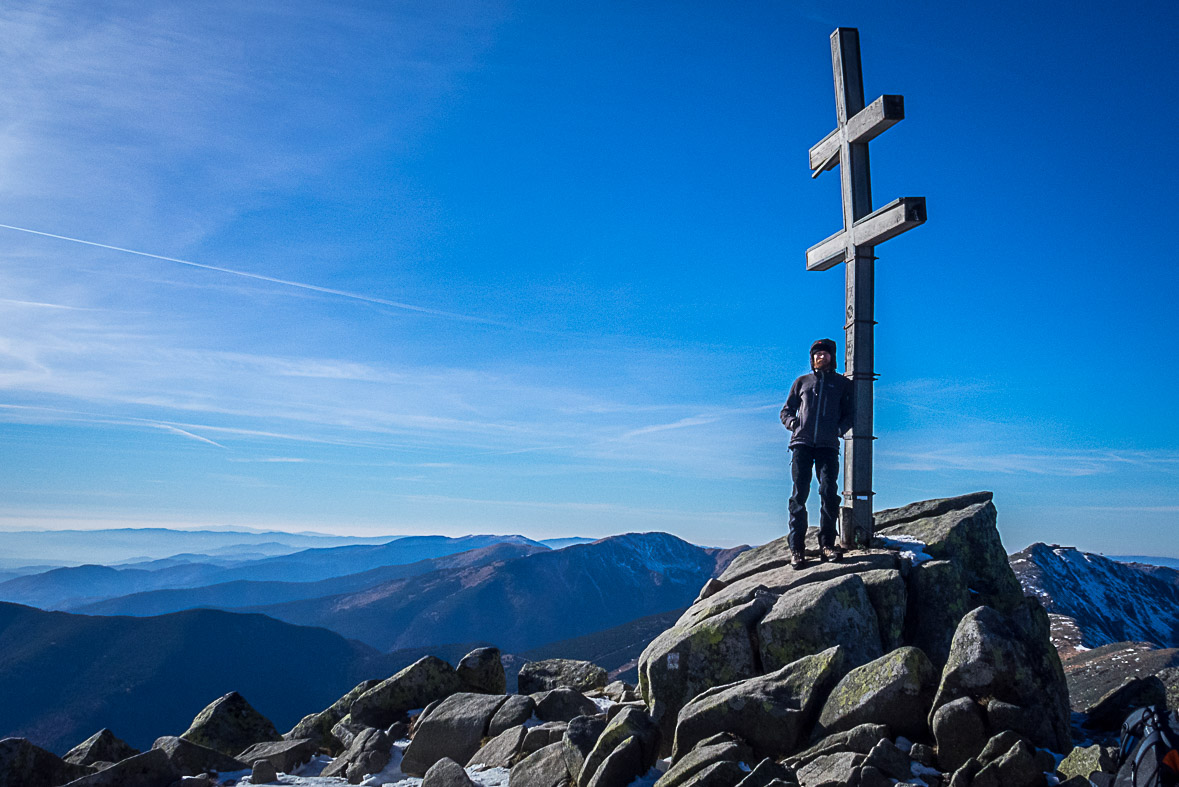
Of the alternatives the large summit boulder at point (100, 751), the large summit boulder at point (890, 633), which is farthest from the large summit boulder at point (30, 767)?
the large summit boulder at point (890, 633)

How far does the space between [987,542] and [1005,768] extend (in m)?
7.29

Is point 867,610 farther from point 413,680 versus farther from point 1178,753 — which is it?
point 413,680

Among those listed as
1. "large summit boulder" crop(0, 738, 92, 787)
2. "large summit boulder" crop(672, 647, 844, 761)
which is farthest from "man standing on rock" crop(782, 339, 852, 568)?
"large summit boulder" crop(0, 738, 92, 787)

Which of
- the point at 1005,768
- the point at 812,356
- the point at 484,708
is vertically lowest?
the point at 484,708

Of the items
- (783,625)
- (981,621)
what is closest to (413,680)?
(783,625)

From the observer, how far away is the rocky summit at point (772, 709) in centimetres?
901

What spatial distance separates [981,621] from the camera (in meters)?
9.93

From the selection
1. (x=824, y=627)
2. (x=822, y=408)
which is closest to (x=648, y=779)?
(x=824, y=627)

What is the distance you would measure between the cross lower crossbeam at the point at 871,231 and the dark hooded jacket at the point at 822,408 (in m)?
2.24

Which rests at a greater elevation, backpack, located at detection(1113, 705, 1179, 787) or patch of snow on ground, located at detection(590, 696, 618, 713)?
backpack, located at detection(1113, 705, 1179, 787)

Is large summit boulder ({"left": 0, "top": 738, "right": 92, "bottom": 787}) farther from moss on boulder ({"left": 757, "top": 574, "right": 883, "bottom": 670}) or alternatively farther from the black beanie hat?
the black beanie hat

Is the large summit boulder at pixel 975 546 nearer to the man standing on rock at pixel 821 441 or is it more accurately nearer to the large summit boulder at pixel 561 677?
the man standing on rock at pixel 821 441

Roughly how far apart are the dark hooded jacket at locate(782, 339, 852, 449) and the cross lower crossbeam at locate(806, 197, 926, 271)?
2.24 meters

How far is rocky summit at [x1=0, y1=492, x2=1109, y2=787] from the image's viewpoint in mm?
9008
